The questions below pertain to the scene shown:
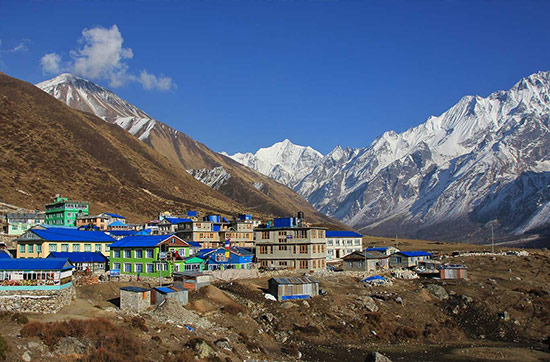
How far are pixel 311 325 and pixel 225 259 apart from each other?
84.4 feet

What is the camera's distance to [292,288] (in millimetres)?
72750

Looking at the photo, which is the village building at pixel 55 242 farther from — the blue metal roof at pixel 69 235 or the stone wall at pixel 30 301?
the stone wall at pixel 30 301

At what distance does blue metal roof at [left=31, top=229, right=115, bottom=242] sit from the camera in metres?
80.6

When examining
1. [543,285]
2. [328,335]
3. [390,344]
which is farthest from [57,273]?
[543,285]

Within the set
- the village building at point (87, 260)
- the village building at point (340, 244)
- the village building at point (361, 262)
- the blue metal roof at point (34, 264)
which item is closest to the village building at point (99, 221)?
the village building at point (340, 244)

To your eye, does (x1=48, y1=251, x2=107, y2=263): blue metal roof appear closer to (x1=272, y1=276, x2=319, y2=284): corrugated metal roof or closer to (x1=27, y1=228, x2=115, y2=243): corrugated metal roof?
(x1=27, y1=228, x2=115, y2=243): corrugated metal roof

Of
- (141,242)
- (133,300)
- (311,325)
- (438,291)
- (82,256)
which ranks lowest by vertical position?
(311,325)

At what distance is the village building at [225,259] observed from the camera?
8569 centimetres

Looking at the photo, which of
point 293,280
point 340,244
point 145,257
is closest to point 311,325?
point 293,280

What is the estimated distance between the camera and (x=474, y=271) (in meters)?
111

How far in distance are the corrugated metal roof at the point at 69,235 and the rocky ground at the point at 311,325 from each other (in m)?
19.1

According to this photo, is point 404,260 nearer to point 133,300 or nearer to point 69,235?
point 69,235

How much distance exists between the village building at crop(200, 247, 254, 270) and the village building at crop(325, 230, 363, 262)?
35559 millimetres

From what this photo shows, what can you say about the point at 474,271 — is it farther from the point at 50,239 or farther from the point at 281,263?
the point at 50,239
